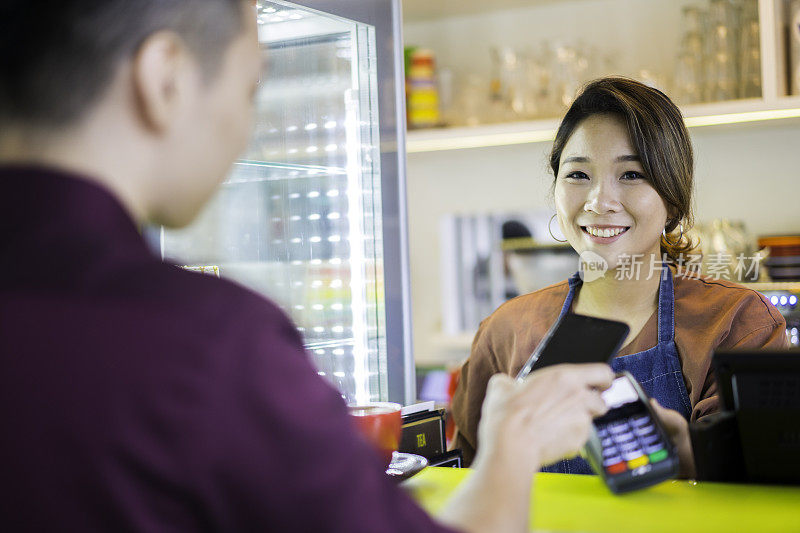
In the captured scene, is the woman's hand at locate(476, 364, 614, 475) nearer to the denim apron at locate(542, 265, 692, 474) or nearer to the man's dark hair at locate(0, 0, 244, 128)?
the man's dark hair at locate(0, 0, 244, 128)

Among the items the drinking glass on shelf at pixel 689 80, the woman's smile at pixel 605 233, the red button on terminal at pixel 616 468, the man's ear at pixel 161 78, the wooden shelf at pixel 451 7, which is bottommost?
the red button on terminal at pixel 616 468

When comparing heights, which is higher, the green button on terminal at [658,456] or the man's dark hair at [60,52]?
the man's dark hair at [60,52]

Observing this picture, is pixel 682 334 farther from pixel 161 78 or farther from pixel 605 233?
pixel 161 78

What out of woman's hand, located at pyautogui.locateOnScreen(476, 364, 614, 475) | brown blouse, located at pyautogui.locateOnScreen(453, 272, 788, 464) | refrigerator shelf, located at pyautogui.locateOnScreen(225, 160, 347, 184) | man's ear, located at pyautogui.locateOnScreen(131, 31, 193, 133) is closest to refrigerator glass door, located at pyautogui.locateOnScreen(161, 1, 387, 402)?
refrigerator shelf, located at pyautogui.locateOnScreen(225, 160, 347, 184)

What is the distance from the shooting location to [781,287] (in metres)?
2.25

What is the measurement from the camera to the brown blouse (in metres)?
1.49

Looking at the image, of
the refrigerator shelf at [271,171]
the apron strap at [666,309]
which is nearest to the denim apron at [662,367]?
the apron strap at [666,309]

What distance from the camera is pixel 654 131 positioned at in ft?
5.28

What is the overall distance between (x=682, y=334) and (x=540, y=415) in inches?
34.6

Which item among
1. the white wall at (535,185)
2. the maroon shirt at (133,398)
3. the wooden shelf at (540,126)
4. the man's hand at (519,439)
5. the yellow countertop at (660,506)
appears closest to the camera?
the maroon shirt at (133,398)

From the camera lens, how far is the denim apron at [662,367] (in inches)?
59.8

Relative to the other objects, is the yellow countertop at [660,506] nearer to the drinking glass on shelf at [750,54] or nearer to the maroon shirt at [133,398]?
the maroon shirt at [133,398]

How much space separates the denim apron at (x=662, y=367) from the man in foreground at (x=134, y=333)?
3.48ft

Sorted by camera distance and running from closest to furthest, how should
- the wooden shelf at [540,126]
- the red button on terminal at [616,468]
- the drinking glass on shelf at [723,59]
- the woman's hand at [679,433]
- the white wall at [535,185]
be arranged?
the red button on terminal at [616,468], the woman's hand at [679,433], the wooden shelf at [540,126], the drinking glass on shelf at [723,59], the white wall at [535,185]
